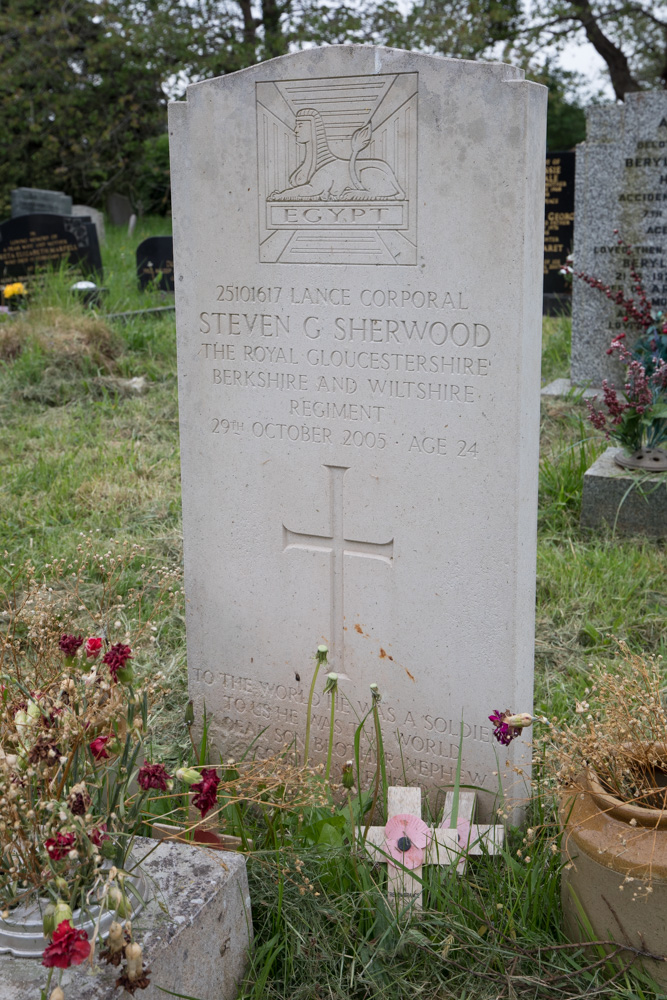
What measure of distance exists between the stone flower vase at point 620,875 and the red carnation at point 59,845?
3.21ft

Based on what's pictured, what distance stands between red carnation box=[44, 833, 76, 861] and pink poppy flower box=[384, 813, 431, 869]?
2.88ft

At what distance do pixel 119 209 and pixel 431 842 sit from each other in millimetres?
18059

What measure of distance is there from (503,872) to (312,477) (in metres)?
1.04

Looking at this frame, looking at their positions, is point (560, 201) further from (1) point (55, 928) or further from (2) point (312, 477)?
(1) point (55, 928)

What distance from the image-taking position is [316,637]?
2641 millimetres

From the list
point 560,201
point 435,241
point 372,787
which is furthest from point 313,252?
point 560,201

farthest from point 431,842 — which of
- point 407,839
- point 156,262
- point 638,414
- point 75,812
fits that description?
point 156,262

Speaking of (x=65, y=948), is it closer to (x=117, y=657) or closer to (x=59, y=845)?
(x=59, y=845)

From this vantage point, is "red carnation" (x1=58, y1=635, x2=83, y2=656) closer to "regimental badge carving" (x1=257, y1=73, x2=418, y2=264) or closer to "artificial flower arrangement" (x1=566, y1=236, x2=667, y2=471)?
"regimental badge carving" (x1=257, y1=73, x2=418, y2=264)

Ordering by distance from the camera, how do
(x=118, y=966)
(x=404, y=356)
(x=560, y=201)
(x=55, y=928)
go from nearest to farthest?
(x=55, y=928)
(x=118, y=966)
(x=404, y=356)
(x=560, y=201)

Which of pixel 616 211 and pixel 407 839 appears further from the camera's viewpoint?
pixel 616 211

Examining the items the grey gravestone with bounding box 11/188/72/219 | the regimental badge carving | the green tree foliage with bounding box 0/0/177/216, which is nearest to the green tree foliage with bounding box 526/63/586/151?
the green tree foliage with bounding box 0/0/177/216

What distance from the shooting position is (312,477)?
8.33 feet

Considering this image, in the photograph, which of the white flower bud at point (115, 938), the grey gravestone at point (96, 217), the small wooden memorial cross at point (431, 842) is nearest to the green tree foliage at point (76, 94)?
the grey gravestone at point (96, 217)
